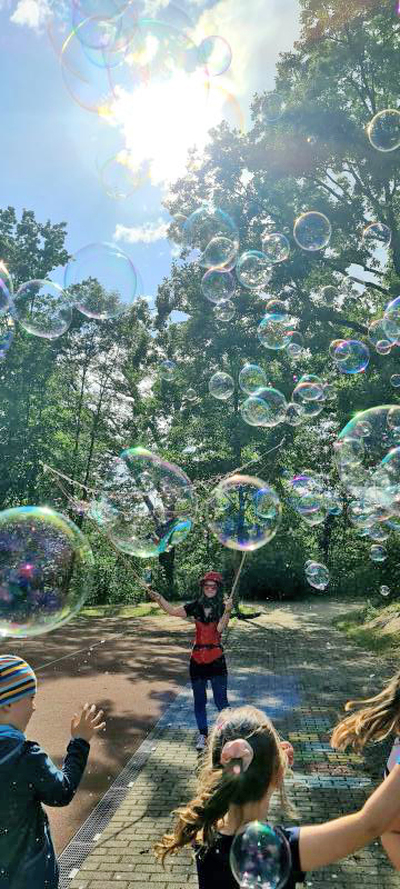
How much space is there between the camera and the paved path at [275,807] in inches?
168

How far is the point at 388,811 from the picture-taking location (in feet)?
5.92

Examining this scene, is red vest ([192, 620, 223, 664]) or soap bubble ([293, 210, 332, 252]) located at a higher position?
soap bubble ([293, 210, 332, 252])

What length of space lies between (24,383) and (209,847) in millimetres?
25950

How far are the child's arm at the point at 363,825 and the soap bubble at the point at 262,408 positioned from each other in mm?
10727

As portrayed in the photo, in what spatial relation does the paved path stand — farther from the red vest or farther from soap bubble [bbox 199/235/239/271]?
soap bubble [bbox 199/235/239/271]

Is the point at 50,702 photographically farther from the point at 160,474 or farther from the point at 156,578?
the point at 156,578

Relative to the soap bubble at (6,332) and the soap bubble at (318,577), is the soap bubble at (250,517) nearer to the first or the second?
the soap bubble at (318,577)

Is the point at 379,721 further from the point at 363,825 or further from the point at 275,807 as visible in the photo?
the point at 275,807

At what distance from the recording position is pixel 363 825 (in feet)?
5.87

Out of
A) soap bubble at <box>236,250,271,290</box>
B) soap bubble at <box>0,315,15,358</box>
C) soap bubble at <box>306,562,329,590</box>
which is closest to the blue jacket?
soap bubble at <box>306,562,329,590</box>

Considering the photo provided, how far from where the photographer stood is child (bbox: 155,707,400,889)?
1.92m

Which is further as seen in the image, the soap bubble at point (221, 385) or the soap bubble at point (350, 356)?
the soap bubble at point (350, 356)

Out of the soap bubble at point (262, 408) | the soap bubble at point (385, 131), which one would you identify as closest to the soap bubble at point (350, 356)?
the soap bubble at point (262, 408)

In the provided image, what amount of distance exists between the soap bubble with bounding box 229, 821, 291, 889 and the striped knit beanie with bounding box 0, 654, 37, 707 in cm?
103
